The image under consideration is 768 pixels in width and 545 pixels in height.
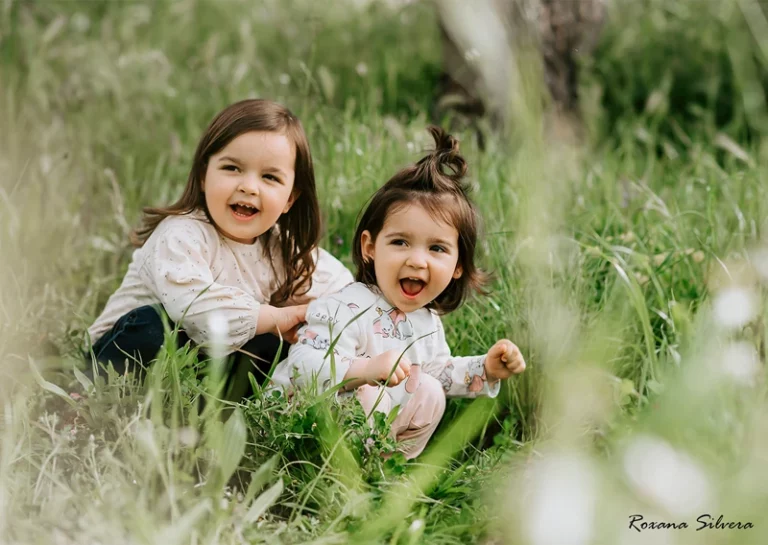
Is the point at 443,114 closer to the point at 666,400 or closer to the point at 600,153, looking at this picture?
the point at 600,153

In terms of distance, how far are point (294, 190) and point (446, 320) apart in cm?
63

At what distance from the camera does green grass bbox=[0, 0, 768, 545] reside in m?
1.54

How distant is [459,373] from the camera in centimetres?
244

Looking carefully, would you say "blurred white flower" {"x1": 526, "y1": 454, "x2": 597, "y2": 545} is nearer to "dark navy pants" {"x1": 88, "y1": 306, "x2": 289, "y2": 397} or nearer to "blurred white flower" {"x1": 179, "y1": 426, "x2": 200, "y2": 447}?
"blurred white flower" {"x1": 179, "y1": 426, "x2": 200, "y2": 447}

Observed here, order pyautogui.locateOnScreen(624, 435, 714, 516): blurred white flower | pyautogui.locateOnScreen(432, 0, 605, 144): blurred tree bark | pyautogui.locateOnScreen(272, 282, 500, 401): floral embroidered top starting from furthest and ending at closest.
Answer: pyautogui.locateOnScreen(432, 0, 605, 144): blurred tree bark, pyautogui.locateOnScreen(272, 282, 500, 401): floral embroidered top, pyautogui.locateOnScreen(624, 435, 714, 516): blurred white flower

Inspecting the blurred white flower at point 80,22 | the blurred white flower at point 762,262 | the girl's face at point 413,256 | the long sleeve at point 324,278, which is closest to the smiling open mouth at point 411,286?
the girl's face at point 413,256

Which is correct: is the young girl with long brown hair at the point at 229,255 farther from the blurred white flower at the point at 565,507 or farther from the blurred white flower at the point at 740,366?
the blurred white flower at the point at 565,507

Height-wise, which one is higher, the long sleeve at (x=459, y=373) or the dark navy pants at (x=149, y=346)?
the long sleeve at (x=459, y=373)

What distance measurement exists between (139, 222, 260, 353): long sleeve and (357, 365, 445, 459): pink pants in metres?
0.44

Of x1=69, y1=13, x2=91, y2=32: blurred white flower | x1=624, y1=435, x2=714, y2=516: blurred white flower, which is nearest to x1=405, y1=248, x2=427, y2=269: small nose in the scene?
x1=624, y1=435, x2=714, y2=516: blurred white flower

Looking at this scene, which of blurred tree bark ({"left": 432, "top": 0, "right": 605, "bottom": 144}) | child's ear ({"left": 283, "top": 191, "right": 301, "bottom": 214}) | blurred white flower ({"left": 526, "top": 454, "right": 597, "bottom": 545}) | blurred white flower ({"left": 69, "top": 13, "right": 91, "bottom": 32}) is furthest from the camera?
blurred white flower ({"left": 69, "top": 13, "right": 91, "bottom": 32})

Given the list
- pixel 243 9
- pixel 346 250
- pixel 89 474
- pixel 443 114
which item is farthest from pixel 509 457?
pixel 243 9

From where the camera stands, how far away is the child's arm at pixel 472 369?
7.64 feet

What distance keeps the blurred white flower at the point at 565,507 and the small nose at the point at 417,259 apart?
1.15 m
